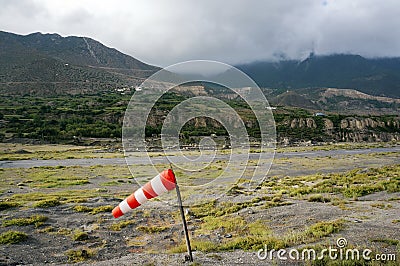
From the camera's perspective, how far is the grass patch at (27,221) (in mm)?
14422

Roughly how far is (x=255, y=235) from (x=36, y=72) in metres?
165

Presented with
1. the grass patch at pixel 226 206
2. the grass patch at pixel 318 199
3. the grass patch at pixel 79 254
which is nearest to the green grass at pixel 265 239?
the grass patch at pixel 79 254

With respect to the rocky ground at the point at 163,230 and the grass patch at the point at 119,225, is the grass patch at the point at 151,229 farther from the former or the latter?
the grass patch at the point at 119,225

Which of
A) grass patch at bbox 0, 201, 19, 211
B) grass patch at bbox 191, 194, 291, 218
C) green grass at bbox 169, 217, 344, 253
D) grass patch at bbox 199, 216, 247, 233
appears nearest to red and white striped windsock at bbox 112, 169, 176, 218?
green grass at bbox 169, 217, 344, 253

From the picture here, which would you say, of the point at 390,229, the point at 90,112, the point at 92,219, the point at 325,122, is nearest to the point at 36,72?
the point at 90,112

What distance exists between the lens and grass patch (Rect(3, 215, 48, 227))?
14.4 m

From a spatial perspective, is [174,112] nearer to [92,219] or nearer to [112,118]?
[92,219]

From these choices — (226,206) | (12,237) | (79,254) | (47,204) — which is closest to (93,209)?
(47,204)

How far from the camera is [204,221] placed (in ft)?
50.2

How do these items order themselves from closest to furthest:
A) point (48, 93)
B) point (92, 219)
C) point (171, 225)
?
point (171, 225) < point (92, 219) < point (48, 93)

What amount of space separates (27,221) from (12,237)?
8.18ft

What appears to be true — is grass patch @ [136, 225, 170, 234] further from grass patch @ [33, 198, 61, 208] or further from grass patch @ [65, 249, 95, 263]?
grass patch @ [33, 198, 61, 208]

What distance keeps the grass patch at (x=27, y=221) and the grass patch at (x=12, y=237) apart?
1649 millimetres

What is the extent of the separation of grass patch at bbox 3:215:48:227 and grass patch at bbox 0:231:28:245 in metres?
1.65
